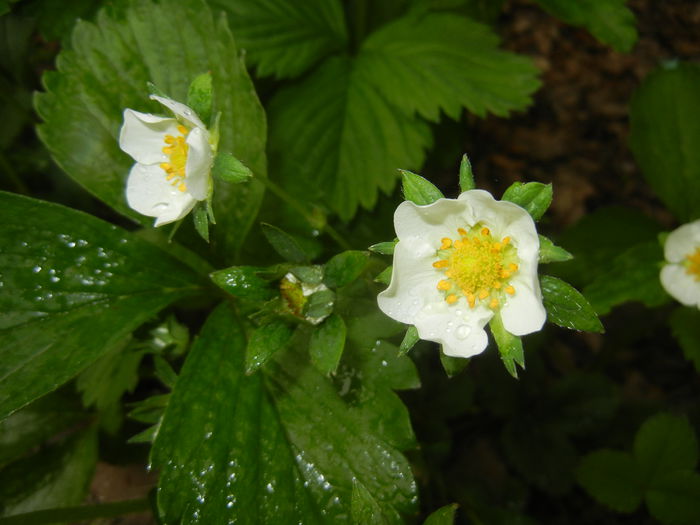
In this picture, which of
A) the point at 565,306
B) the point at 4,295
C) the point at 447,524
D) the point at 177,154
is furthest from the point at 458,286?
the point at 4,295

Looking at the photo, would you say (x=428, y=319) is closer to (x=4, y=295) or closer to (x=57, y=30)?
(x=4, y=295)

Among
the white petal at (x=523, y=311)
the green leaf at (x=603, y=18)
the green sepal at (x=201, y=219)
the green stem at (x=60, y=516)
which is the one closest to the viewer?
the white petal at (x=523, y=311)

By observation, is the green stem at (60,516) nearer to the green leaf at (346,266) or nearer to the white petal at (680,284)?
the green leaf at (346,266)

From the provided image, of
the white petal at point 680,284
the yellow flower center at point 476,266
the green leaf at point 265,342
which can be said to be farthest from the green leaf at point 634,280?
the green leaf at point 265,342

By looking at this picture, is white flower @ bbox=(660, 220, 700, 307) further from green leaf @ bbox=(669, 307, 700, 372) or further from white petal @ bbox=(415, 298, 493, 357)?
white petal @ bbox=(415, 298, 493, 357)

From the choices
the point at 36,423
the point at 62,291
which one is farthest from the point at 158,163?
the point at 36,423

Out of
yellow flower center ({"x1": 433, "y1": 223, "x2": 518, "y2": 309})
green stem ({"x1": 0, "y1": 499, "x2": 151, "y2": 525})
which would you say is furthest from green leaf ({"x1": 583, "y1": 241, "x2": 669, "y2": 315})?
green stem ({"x1": 0, "y1": 499, "x2": 151, "y2": 525})
